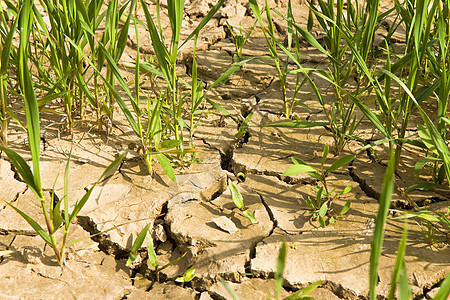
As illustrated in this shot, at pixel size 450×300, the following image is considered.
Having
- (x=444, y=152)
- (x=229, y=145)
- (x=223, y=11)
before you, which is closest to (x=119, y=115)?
(x=229, y=145)

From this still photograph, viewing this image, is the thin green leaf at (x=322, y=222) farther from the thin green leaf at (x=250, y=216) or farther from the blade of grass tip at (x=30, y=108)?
the blade of grass tip at (x=30, y=108)

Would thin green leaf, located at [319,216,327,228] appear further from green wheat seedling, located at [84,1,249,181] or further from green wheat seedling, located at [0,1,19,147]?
green wheat seedling, located at [0,1,19,147]

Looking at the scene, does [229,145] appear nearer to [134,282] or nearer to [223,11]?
[134,282]

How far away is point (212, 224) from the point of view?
2.03 metres

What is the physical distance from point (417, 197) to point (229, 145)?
84cm

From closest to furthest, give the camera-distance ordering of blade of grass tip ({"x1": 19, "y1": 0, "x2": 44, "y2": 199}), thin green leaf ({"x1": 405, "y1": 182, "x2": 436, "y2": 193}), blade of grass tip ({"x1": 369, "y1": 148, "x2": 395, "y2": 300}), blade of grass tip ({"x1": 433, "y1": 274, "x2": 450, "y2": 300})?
blade of grass tip ({"x1": 369, "y1": 148, "x2": 395, "y2": 300}) → blade of grass tip ({"x1": 433, "y1": 274, "x2": 450, "y2": 300}) → blade of grass tip ({"x1": 19, "y1": 0, "x2": 44, "y2": 199}) → thin green leaf ({"x1": 405, "y1": 182, "x2": 436, "y2": 193})

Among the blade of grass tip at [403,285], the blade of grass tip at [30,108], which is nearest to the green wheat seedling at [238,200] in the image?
the blade of grass tip at [30,108]

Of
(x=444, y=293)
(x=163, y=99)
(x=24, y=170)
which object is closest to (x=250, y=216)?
(x=163, y=99)

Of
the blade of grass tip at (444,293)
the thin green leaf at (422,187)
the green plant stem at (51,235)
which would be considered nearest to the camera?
the blade of grass tip at (444,293)

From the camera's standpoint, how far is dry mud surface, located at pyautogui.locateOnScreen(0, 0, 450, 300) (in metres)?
1.80

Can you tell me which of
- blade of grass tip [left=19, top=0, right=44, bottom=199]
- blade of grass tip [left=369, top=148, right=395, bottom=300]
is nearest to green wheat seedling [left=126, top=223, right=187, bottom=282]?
blade of grass tip [left=19, top=0, right=44, bottom=199]

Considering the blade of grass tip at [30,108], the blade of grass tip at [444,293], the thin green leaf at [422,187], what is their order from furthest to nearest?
the thin green leaf at [422,187] → the blade of grass tip at [30,108] → the blade of grass tip at [444,293]

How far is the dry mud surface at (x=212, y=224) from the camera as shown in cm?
180

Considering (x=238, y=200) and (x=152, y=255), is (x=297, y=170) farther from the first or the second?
(x=152, y=255)
